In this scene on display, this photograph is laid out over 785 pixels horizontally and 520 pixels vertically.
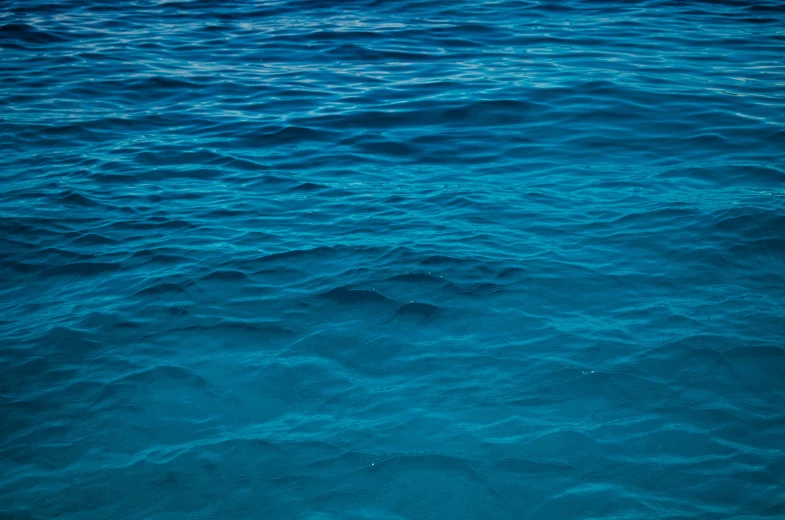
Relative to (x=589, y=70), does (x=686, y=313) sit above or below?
below

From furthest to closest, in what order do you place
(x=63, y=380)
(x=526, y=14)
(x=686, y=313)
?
(x=526, y=14)
(x=686, y=313)
(x=63, y=380)

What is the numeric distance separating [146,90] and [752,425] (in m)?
10.1

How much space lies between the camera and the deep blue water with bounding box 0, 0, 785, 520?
474cm

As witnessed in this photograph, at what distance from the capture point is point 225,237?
7.58m

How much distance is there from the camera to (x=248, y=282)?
271 inches

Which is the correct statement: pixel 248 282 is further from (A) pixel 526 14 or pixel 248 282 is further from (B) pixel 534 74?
(A) pixel 526 14

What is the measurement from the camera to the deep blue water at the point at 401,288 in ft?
15.5

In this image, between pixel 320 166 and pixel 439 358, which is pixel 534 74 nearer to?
pixel 320 166

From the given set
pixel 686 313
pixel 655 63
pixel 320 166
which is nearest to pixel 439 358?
pixel 686 313

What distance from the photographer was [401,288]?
6.64 m

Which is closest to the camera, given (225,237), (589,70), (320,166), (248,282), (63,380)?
(63,380)

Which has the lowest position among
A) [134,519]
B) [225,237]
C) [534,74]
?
[134,519]

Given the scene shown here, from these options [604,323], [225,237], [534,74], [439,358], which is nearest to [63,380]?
[225,237]

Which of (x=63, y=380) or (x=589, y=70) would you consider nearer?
(x=63, y=380)
